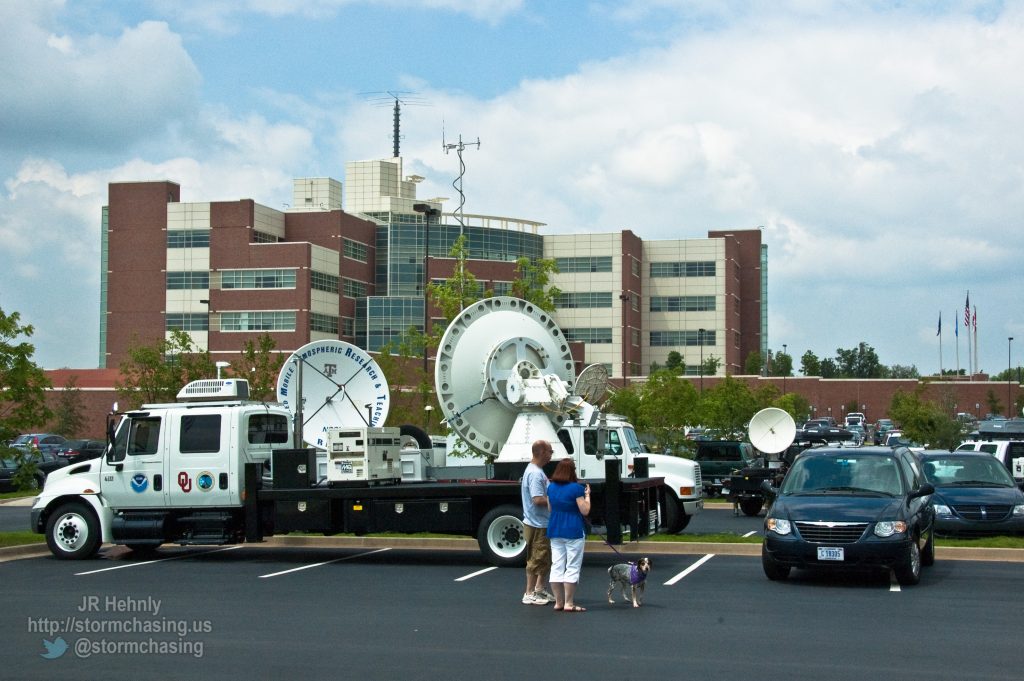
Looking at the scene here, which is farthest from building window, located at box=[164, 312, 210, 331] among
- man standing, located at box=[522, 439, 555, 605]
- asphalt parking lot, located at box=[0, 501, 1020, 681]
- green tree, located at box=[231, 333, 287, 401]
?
man standing, located at box=[522, 439, 555, 605]

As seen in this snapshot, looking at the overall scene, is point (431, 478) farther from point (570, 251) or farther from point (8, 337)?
point (570, 251)

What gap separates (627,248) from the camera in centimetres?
11119

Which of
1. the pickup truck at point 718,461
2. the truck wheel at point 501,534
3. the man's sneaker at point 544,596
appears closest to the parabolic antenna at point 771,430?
the pickup truck at point 718,461

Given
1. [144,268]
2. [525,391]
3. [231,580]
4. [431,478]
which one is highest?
[144,268]

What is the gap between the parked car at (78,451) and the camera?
50197mm

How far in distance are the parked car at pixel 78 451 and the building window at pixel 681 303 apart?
69.6 metres

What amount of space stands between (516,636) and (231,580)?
6.13 m

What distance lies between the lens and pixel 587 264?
364 ft

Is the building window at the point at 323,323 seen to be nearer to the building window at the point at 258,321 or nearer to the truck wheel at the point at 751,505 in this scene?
the building window at the point at 258,321

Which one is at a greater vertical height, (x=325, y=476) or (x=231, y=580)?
(x=325, y=476)

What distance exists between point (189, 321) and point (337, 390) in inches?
3131

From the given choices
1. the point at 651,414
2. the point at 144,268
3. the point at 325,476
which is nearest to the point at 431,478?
the point at 325,476

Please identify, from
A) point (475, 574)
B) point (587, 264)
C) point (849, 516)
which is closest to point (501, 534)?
point (475, 574)

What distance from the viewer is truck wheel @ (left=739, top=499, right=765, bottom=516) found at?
3017 centimetres
